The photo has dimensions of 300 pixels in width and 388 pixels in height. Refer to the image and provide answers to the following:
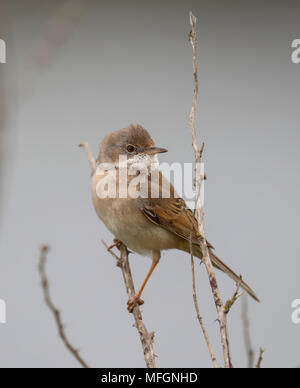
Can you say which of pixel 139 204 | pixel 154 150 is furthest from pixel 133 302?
pixel 154 150

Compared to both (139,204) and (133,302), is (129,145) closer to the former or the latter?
(139,204)

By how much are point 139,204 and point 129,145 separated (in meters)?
0.43

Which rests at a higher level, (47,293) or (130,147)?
(130,147)

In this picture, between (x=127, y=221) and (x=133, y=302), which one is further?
(x=127, y=221)

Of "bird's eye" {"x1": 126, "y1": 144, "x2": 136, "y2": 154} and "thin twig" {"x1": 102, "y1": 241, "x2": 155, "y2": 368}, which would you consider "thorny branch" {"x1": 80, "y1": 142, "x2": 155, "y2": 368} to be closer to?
Result: "thin twig" {"x1": 102, "y1": 241, "x2": 155, "y2": 368}

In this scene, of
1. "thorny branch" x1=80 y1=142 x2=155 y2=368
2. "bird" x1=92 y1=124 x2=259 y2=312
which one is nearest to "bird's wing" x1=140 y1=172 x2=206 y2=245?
"bird" x1=92 y1=124 x2=259 y2=312

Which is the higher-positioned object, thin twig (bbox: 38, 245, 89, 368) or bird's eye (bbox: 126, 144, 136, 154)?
bird's eye (bbox: 126, 144, 136, 154)

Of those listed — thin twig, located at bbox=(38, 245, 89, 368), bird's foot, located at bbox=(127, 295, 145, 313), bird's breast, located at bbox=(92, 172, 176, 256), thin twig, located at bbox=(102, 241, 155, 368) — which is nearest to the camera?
thin twig, located at bbox=(38, 245, 89, 368)

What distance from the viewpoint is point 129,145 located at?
3928mm

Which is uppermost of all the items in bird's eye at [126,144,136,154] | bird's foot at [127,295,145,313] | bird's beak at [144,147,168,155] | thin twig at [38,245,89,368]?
bird's eye at [126,144,136,154]

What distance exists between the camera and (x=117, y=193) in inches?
149

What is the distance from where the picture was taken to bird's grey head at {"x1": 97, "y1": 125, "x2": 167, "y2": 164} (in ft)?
12.9

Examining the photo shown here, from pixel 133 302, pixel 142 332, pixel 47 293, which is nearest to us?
pixel 47 293

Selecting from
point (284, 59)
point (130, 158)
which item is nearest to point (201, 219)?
point (130, 158)
